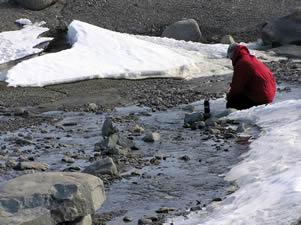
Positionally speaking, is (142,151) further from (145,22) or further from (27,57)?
(145,22)

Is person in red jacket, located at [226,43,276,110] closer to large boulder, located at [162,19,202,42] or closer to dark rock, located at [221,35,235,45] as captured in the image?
dark rock, located at [221,35,235,45]

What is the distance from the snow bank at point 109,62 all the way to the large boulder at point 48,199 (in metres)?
8.88

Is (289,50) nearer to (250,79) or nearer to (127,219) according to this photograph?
(250,79)

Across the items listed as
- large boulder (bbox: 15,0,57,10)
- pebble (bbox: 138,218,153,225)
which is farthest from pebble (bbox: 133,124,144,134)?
large boulder (bbox: 15,0,57,10)

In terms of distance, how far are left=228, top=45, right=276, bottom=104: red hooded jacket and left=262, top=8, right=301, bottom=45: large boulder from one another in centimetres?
898

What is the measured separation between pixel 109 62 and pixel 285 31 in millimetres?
6256

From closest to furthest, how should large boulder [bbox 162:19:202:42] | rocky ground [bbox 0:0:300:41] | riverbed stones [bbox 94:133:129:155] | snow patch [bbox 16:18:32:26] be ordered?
1. riverbed stones [bbox 94:133:129:155]
2. large boulder [bbox 162:19:202:42]
3. snow patch [bbox 16:18:32:26]
4. rocky ground [bbox 0:0:300:41]

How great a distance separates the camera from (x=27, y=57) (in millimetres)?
17859

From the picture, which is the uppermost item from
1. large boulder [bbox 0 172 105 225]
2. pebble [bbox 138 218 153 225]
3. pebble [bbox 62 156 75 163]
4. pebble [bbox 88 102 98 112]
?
large boulder [bbox 0 172 105 225]

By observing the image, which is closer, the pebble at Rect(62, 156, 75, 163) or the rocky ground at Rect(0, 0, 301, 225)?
the rocky ground at Rect(0, 0, 301, 225)

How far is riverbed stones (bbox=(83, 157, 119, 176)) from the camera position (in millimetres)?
8633

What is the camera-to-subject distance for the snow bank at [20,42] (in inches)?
715

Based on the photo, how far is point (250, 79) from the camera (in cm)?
1144

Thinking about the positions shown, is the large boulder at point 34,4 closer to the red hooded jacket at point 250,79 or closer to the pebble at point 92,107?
the pebble at point 92,107
